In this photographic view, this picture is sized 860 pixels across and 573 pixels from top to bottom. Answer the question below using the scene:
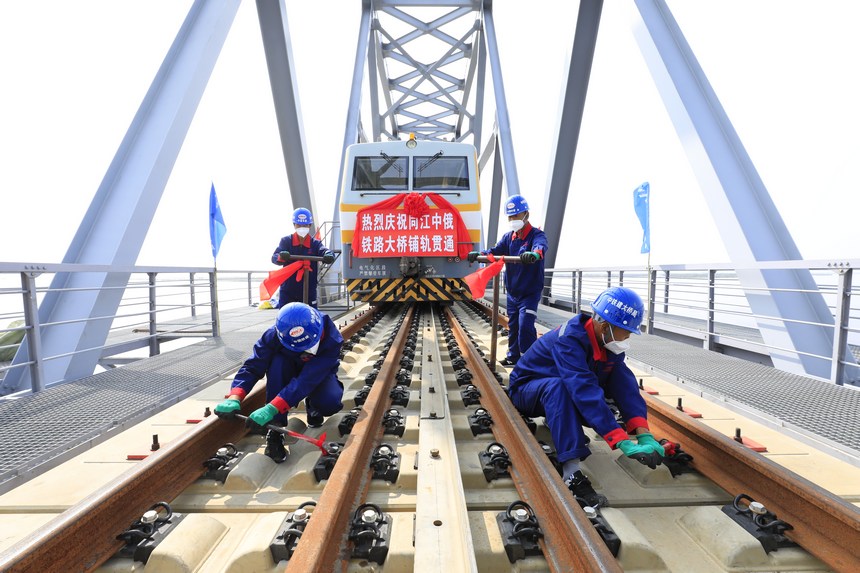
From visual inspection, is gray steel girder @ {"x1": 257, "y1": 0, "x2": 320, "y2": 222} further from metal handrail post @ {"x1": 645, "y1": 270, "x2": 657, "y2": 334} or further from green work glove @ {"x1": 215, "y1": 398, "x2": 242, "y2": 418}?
green work glove @ {"x1": 215, "y1": 398, "x2": 242, "y2": 418}

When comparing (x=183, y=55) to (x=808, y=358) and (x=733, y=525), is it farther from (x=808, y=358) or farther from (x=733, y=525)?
(x=808, y=358)

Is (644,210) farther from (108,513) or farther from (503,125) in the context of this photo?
(503,125)

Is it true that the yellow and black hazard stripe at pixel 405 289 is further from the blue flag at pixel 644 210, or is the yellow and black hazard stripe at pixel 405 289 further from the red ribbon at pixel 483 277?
the red ribbon at pixel 483 277

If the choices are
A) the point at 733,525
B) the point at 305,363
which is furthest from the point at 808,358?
the point at 305,363

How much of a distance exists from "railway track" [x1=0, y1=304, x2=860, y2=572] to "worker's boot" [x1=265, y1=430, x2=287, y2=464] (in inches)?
1.8

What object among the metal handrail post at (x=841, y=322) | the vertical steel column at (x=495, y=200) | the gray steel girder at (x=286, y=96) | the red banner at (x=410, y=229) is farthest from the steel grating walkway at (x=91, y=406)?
the vertical steel column at (x=495, y=200)

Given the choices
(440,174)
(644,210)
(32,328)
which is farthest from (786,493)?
(440,174)

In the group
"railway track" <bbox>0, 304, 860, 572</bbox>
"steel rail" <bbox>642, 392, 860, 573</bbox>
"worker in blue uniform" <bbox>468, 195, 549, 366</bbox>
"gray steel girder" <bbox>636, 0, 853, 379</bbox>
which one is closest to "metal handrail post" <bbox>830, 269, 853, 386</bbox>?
"gray steel girder" <bbox>636, 0, 853, 379</bbox>

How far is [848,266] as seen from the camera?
11.9ft

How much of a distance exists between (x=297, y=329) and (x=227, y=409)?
61 cm

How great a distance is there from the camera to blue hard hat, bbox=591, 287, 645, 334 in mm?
2291

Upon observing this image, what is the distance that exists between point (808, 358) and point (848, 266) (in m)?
1.48

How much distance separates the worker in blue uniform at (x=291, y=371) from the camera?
2.55 meters

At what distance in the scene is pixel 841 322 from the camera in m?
3.78
